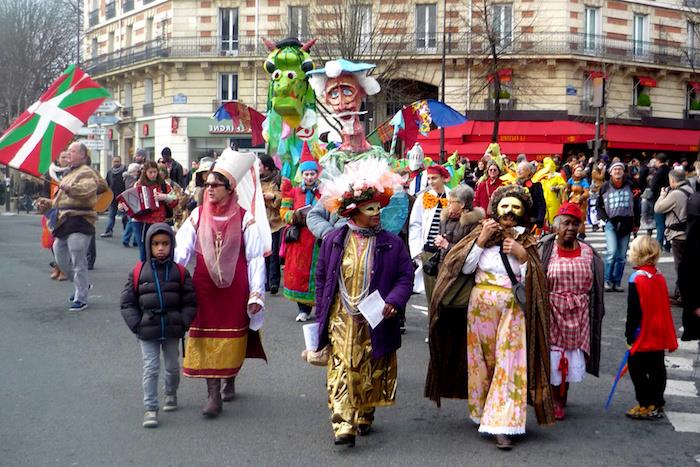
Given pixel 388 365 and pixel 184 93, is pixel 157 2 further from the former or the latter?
pixel 388 365

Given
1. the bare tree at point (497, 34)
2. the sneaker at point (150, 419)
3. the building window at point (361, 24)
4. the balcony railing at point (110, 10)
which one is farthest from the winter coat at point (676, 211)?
the balcony railing at point (110, 10)

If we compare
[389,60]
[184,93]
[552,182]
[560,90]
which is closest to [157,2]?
[184,93]

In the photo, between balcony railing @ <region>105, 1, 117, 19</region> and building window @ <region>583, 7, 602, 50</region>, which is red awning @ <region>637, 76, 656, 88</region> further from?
balcony railing @ <region>105, 1, 117, 19</region>

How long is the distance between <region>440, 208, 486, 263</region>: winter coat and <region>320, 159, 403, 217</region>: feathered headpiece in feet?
5.28

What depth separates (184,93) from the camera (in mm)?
41031

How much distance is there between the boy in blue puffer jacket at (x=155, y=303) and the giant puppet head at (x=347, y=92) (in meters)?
2.56

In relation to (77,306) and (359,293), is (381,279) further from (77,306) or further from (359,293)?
(77,306)

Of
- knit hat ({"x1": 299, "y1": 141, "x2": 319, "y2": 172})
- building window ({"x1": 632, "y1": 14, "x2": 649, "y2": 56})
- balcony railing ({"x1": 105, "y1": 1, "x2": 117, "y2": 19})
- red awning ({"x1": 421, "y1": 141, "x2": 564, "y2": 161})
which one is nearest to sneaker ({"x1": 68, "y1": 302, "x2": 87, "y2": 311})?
knit hat ({"x1": 299, "y1": 141, "x2": 319, "y2": 172})

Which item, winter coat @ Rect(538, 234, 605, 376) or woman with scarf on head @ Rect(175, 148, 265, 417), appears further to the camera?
winter coat @ Rect(538, 234, 605, 376)

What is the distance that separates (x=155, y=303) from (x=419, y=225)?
132 inches

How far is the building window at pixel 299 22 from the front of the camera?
111ft

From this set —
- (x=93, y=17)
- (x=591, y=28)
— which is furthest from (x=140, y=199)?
(x=93, y=17)

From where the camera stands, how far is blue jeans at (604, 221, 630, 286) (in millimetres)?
12500

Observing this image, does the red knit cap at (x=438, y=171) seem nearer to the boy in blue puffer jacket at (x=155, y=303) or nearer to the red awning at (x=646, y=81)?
the boy in blue puffer jacket at (x=155, y=303)
